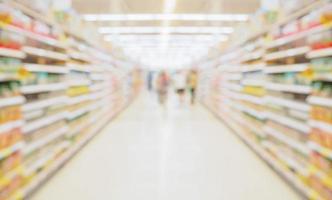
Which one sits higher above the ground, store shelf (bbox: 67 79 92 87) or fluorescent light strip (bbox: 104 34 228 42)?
fluorescent light strip (bbox: 104 34 228 42)

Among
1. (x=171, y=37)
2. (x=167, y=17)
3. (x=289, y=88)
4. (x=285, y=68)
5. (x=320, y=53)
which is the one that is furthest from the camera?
(x=171, y=37)

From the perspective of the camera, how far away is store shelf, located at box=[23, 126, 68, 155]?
3.30 metres

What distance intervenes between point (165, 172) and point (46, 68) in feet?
6.16

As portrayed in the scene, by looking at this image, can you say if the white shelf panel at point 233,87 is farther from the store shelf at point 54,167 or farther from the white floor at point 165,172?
the store shelf at point 54,167

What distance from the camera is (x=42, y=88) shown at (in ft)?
11.9

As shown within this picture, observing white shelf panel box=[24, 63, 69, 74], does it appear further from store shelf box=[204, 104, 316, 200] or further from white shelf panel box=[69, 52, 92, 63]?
store shelf box=[204, 104, 316, 200]

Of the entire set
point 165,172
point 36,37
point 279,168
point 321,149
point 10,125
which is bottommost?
point 165,172

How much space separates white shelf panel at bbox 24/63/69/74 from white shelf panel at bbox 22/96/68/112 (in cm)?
33

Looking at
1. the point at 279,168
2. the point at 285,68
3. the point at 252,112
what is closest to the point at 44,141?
the point at 279,168

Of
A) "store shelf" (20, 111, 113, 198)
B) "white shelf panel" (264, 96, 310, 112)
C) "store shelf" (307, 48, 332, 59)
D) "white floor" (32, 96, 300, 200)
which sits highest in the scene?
"store shelf" (307, 48, 332, 59)

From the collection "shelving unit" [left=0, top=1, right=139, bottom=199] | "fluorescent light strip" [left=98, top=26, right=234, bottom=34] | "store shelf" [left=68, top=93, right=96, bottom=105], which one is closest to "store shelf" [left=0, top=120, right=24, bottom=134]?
"shelving unit" [left=0, top=1, right=139, bottom=199]

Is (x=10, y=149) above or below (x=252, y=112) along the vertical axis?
above

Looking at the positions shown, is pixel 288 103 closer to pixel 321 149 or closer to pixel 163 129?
pixel 321 149

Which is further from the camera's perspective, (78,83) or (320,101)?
(78,83)
